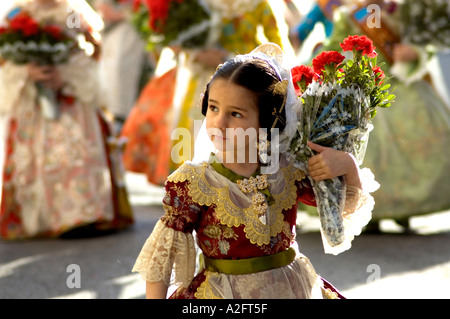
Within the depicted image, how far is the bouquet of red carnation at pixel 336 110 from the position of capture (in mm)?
2424

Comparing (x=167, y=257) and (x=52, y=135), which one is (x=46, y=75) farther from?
→ (x=167, y=257)

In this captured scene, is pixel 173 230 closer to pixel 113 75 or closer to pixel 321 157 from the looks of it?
pixel 321 157

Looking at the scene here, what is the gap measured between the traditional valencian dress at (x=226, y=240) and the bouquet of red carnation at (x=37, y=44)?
3119 millimetres

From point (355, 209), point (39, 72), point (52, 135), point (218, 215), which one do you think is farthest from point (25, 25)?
point (355, 209)

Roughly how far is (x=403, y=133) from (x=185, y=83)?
195cm

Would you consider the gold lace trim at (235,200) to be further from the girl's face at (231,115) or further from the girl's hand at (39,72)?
the girl's hand at (39,72)

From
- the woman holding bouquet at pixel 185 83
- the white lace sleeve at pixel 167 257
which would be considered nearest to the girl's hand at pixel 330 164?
the white lace sleeve at pixel 167 257

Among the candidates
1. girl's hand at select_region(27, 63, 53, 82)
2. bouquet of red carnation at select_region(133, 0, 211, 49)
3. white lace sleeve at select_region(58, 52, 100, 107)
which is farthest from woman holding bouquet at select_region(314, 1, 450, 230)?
girl's hand at select_region(27, 63, 53, 82)

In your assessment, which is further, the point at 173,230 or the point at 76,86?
the point at 76,86

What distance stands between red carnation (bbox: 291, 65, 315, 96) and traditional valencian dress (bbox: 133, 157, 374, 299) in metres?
0.32

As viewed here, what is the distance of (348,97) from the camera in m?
2.42
